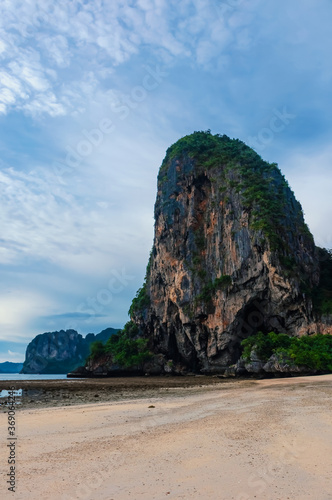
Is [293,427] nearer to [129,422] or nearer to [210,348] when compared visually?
[129,422]

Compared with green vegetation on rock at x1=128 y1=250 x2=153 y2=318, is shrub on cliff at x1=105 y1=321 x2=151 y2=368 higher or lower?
lower

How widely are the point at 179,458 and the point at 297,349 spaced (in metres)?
32.2

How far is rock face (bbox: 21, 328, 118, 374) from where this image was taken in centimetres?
16625

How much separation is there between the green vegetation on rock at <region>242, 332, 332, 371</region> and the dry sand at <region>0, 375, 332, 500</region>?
24361mm

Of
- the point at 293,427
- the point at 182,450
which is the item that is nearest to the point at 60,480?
the point at 182,450

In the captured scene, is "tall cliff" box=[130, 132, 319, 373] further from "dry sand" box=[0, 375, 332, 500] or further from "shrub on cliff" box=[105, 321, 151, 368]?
"dry sand" box=[0, 375, 332, 500]

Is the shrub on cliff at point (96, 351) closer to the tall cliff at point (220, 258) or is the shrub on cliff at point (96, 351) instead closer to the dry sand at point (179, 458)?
the tall cliff at point (220, 258)

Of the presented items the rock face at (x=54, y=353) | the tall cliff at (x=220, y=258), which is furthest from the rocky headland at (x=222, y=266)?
the rock face at (x=54, y=353)

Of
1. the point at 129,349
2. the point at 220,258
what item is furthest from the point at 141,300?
the point at 220,258

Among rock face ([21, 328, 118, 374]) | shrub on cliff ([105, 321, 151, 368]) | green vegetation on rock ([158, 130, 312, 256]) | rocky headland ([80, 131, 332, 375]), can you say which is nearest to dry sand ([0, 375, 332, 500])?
rocky headland ([80, 131, 332, 375])

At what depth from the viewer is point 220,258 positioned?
2368 inches

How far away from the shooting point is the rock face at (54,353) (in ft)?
545

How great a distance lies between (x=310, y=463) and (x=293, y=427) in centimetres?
290

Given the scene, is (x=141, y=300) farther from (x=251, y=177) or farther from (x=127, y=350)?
(x=251, y=177)
